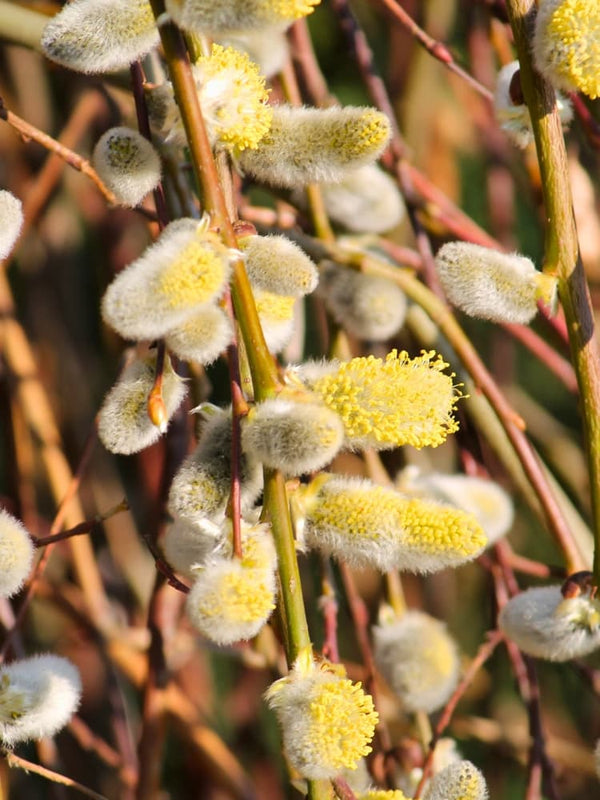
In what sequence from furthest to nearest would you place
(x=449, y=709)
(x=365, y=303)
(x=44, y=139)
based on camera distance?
(x=365, y=303) < (x=449, y=709) < (x=44, y=139)

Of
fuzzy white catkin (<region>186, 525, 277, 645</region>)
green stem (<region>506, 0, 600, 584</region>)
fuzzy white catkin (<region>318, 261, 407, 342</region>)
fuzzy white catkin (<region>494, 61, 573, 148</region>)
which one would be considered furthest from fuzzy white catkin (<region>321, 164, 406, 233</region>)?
fuzzy white catkin (<region>186, 525, 277, 645</region>)

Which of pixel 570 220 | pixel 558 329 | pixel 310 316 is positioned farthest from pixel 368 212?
pixel 310 316

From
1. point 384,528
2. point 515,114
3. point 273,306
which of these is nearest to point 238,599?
point 384,528

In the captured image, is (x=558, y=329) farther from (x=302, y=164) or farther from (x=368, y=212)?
(x=302, y=164)

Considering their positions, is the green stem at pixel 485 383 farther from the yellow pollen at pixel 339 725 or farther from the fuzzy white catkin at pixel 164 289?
the fuzzy white catkin at pixel 164 289

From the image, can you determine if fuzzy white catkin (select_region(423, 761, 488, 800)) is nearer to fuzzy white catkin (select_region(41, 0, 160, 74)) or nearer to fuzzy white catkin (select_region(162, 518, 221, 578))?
fuzzy white catkin (select_region(162, 518, 221, 578))

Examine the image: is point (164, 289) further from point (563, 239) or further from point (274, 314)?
point (563, 239)

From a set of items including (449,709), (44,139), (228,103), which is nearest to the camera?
(228,103)
